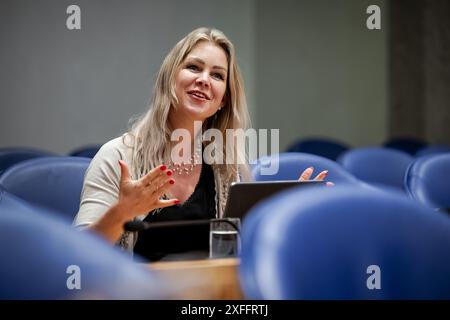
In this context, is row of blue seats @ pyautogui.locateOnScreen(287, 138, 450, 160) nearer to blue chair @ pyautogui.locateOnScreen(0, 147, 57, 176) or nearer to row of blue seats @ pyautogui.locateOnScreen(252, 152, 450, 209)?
row of blue seats @ pyautogui.locateOnScreen(252, 152, 450, 209)

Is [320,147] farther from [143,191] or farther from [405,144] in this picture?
[143,191]

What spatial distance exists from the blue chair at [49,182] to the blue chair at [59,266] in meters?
1.25

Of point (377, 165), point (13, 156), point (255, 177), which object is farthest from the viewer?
point (377, 165)

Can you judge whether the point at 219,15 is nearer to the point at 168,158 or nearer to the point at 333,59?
the point at 333,59

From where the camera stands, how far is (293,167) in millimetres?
2375

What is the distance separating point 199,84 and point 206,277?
93 centimetres

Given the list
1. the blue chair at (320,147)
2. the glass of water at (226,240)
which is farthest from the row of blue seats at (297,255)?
the blue chair at (320,147)

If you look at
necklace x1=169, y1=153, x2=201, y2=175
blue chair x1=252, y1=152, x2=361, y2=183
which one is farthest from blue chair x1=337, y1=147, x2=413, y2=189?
necklace x1=169, y1=153, x2=201, y2=175

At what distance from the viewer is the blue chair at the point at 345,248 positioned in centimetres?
89

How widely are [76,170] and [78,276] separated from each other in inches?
54.2

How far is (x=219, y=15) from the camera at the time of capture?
582 centimetres

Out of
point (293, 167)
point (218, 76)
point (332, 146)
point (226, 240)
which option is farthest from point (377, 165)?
point (332, 146)

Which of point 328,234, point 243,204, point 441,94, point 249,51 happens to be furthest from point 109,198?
point 441,94

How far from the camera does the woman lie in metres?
1.82
